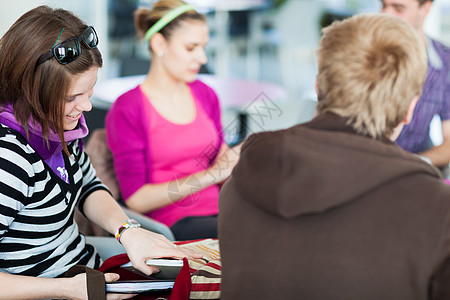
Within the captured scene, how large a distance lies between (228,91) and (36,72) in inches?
71.3

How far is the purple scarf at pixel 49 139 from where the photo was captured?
4.07 ft

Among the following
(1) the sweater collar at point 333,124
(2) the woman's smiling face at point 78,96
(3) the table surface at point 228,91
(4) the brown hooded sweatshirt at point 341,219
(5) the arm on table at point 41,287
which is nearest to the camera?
(4) the brown hooded sweatshirt at point 341,219

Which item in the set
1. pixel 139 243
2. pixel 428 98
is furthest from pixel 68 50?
pixel 428 98

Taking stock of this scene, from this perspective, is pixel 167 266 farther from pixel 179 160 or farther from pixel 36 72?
pixel 179 160

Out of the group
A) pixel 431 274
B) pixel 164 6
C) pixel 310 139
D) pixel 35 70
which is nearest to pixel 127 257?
pixel 35 70

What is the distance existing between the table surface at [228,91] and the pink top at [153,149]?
25.1 inches

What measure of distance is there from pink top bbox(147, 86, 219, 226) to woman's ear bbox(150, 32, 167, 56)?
26 cm

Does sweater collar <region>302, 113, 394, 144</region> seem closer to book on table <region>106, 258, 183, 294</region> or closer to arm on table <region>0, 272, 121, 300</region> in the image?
book on table <region>106, 258, 183, 294</region>

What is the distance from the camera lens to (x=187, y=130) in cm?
214

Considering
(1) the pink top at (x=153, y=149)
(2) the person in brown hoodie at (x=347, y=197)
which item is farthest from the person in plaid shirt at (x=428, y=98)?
(2) the person in brown hoodie at (x=347, y=197)

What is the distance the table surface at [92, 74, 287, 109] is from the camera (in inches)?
109

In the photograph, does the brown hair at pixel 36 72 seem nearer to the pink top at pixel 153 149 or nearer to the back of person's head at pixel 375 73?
the back of person's head at pixel 375 73

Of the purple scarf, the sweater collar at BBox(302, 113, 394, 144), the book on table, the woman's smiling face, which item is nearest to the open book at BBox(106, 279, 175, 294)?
the book on table

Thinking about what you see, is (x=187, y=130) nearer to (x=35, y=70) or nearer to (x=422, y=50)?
(x=35, y=70)
